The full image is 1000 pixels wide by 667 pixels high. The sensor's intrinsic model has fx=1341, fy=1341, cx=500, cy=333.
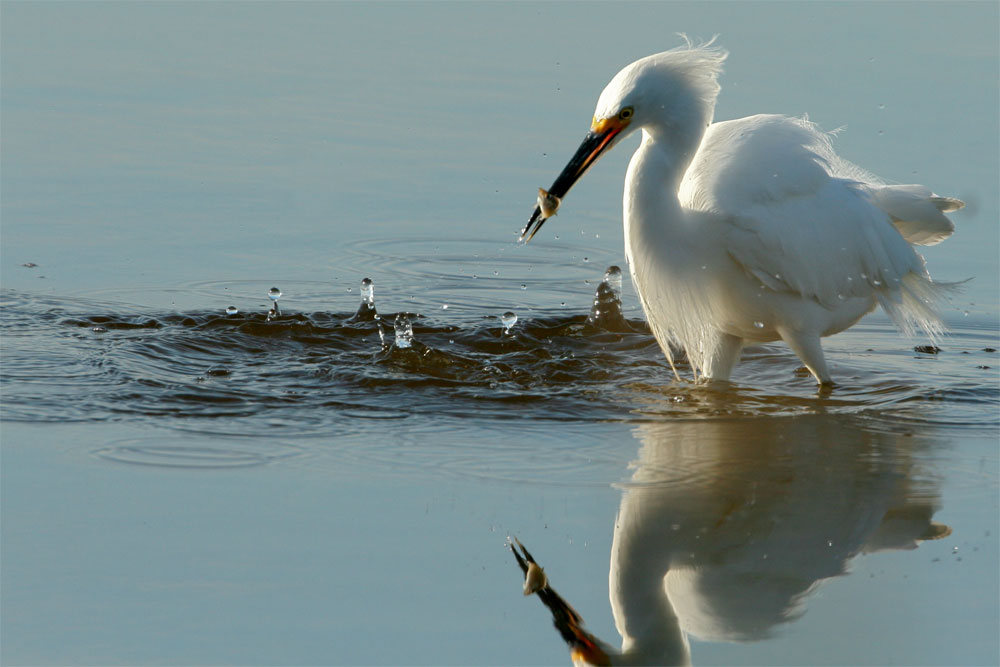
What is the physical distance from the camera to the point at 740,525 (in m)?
3.84

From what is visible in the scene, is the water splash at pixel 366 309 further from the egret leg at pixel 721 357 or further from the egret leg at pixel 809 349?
the egret leg at pixel 809 349

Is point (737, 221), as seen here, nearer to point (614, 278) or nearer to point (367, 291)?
point (614, 278)

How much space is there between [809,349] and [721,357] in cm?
43

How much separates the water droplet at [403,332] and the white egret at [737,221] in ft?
2.72

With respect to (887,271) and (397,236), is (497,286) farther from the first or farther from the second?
(887,271)

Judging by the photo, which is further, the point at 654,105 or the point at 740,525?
the point at 654,105

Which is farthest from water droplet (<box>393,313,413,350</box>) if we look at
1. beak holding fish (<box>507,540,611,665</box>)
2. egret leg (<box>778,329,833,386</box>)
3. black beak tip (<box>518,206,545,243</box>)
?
beak holding fish (<box>507,540,611,665</box>)

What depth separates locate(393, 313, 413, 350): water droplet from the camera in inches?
227

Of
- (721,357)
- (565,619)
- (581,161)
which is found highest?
(581,161)

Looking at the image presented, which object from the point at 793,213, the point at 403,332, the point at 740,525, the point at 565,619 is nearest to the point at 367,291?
the point at 403,332

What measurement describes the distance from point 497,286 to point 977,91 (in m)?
4.17

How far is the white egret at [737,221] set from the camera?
5055 mm

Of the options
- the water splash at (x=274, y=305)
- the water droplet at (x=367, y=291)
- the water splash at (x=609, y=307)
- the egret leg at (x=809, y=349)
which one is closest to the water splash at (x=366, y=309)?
the water droplet at (x=367, y=291)

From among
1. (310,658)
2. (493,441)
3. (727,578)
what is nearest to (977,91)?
(493,441)
